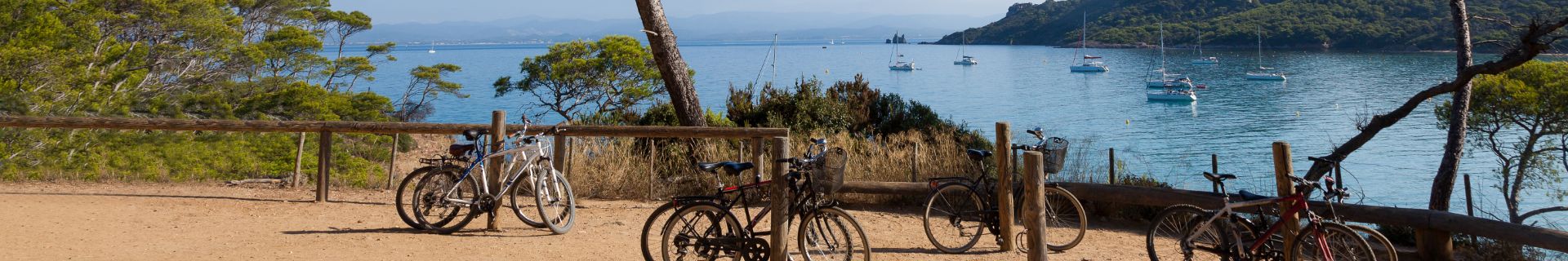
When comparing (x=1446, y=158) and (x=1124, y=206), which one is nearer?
(x=1124, y=206)

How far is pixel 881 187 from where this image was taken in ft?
27.9

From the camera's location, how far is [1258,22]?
97.2 m

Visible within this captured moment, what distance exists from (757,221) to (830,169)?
1.98ft

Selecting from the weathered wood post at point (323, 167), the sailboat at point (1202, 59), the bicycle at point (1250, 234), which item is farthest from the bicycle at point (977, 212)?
the sailboat at point (1202, 59)

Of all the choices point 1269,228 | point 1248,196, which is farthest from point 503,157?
point 1269,228

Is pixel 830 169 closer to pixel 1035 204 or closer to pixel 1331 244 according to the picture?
pixel 1035 204

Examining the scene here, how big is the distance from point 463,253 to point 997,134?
326 cm

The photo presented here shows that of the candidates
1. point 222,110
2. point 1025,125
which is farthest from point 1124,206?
point 1025,125

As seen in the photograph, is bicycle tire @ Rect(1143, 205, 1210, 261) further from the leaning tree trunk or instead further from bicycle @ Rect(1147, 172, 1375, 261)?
the leaning tree trunk

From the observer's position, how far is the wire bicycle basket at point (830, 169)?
495 centimetres

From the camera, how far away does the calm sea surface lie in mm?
32719

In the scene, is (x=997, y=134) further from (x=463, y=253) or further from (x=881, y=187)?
(x=463, y=253)

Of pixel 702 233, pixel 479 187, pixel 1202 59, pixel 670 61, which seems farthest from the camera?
pixel 1202 59

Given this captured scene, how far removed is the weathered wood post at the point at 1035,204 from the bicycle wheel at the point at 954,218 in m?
0.88
